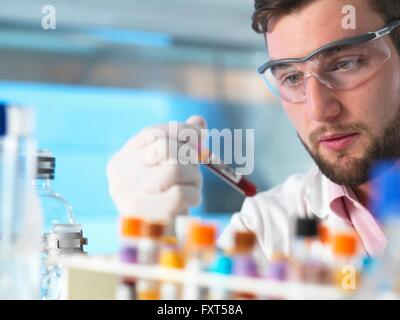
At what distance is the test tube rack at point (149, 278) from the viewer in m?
0.71

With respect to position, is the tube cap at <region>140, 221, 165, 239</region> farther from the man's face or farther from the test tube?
the man's face

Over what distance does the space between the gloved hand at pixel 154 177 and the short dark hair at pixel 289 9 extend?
1.37 feet

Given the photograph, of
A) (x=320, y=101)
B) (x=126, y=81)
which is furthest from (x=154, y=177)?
(x=126, y=81)

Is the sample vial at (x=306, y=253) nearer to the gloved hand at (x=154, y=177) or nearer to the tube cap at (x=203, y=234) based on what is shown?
the tube cap at (x=203, y=234)

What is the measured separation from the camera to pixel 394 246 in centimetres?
63

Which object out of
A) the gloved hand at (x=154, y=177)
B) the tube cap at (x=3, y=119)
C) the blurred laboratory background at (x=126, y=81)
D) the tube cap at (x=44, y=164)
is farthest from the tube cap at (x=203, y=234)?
the blurred laboratory background at (x=126, y=81)

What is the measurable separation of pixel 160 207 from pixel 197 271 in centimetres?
61

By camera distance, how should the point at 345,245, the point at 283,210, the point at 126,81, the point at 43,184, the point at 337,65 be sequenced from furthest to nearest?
1. the point at 126,81
2. the point at 283,210
3. the point at 337,65
4. the point at 43,184
5. the point at 345,245

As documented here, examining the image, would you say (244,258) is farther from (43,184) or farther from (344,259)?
(43,184)

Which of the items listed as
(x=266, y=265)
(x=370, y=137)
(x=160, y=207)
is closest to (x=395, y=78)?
(x=370, y=137)

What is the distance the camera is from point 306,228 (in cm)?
77

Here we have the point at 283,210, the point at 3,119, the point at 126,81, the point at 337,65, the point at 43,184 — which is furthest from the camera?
the point at 126,81

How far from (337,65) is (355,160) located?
0.24 m

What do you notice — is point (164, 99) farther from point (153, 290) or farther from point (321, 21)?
point (153, 290)
